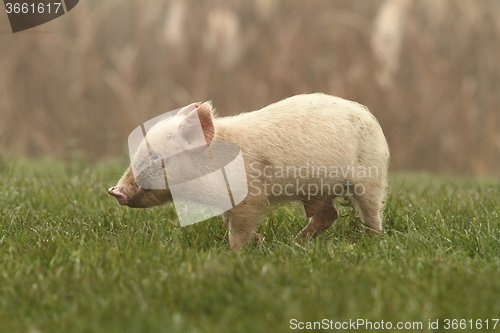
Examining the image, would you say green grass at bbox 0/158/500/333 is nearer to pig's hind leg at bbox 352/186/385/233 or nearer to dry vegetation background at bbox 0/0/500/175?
pig's hind leg at bbox 352/186/385/233

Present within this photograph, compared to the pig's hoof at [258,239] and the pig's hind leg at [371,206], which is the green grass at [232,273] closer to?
the pig's hoof at [258,239]

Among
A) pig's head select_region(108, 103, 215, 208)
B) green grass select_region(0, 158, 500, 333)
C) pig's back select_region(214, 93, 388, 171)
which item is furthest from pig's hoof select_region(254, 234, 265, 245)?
pig's head select_region(108, 103, 215, 208)

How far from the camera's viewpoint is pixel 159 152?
3.81m

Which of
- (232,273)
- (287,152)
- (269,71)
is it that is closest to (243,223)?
(287,152)

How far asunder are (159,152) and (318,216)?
1154 millimetres

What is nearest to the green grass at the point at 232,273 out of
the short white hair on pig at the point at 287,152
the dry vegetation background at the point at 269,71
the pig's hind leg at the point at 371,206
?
the pig's hind leg at the point at 371,206

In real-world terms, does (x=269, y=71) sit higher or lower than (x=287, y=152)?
lower

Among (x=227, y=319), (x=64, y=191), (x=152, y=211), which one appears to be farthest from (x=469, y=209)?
(x=64, y=191)

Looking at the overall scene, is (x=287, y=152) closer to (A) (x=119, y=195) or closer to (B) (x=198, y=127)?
(B) (x=198, y=127)

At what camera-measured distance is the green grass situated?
254 centimetres

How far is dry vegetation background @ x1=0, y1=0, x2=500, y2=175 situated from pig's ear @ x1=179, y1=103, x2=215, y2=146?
448cm

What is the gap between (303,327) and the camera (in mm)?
2449

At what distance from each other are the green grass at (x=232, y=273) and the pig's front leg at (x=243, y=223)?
0.12 meters

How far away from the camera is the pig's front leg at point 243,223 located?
3799 millimetres
